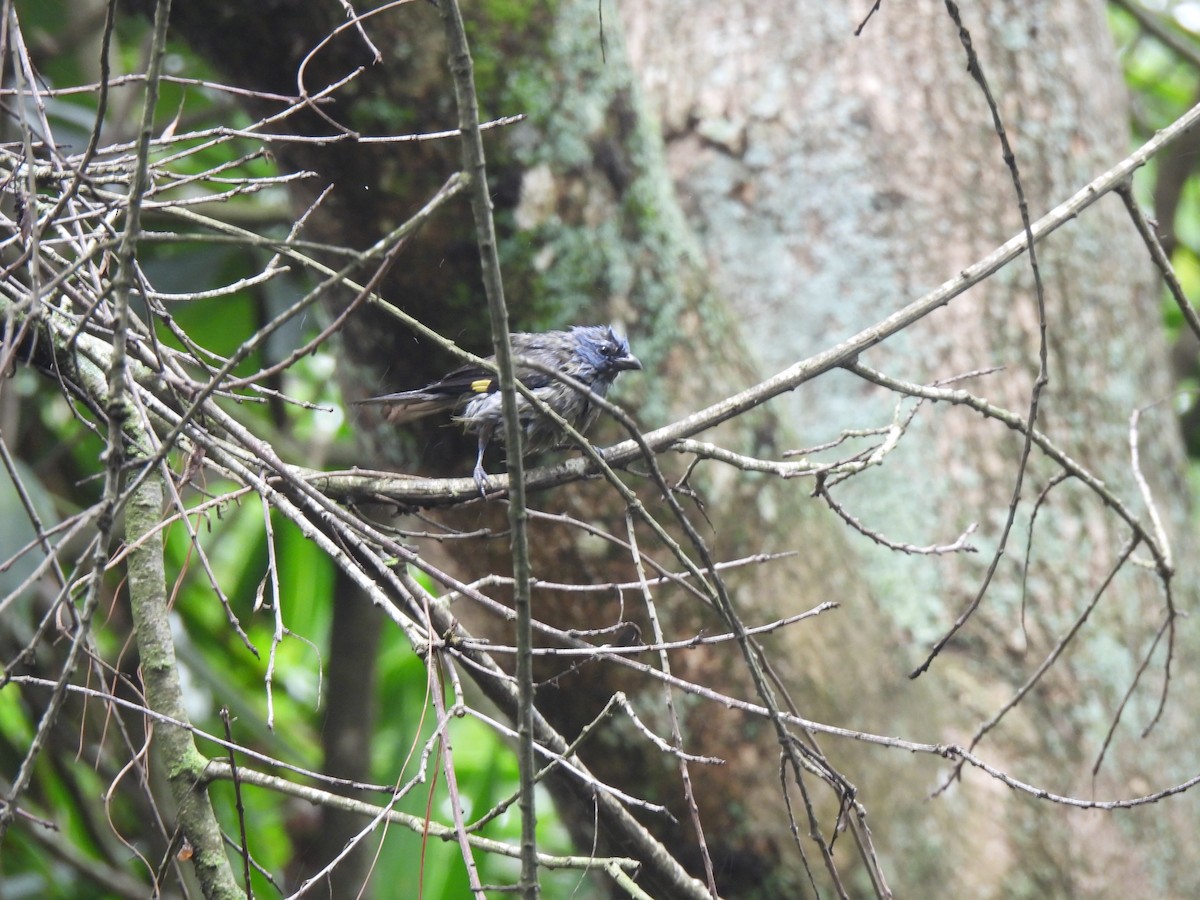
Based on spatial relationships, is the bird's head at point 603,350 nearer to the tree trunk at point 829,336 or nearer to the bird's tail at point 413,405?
the tree trunk at point 829,336

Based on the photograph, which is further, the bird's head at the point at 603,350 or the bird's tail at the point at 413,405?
the bird's head at the point at 603,350

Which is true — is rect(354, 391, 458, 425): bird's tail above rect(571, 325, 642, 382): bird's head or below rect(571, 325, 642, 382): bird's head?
below

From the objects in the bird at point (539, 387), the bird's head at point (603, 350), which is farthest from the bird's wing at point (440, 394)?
the bird's head at point (603, 350)

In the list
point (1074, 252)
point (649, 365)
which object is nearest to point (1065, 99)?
point (1074, 252)

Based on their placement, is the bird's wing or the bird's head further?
the bird's head

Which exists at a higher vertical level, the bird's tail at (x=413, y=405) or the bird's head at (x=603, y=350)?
the bird's head at (x=603, y=350)

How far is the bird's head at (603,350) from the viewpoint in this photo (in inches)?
129

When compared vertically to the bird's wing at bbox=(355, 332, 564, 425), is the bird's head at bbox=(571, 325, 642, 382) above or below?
above

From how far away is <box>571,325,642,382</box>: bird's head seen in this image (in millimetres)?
3281

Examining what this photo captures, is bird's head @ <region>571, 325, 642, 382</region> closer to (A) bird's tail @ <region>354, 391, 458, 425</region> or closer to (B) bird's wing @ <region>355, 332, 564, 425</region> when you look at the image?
(B) bird's wing @ <region>355, 332, 564, 425</region>

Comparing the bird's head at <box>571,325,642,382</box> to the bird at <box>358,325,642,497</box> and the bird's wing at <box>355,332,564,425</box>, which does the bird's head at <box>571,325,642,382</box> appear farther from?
the bird's wing at <box>355,332,564,425</box>

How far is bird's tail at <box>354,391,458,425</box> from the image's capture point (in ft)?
10.4

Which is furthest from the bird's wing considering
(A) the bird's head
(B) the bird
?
(A) the bird's head

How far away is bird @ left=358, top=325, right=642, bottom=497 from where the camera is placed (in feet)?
10.4
